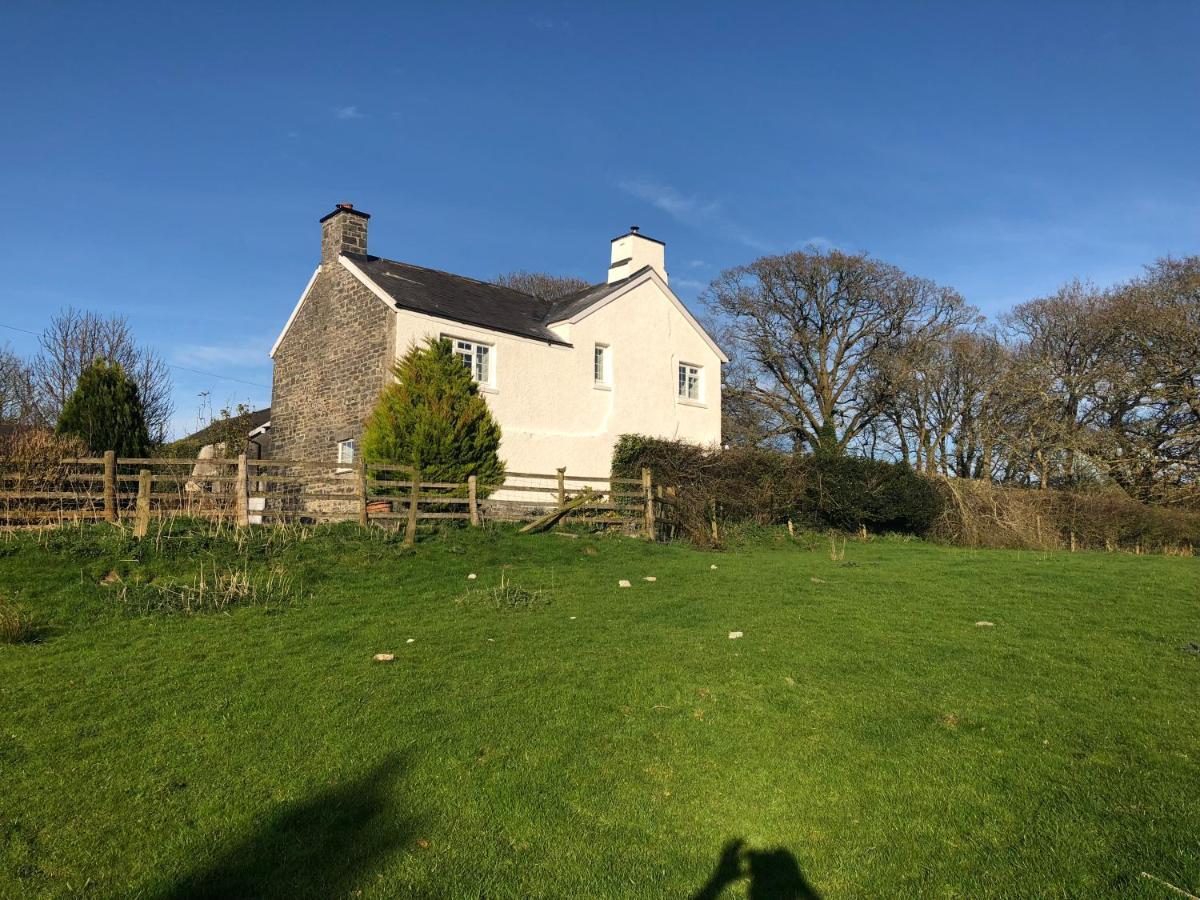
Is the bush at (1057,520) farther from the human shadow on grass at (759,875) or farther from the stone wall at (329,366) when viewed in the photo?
the human shadow on grass at (759,875)

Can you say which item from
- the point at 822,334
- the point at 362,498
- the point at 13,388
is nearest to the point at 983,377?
the point at 822,334

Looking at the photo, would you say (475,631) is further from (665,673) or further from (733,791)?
(733,791)

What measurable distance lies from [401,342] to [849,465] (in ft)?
45.2

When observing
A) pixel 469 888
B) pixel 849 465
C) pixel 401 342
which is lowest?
pixel 469 888

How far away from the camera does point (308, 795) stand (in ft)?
16.1

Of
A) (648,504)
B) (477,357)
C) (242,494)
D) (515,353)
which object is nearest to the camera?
(242,494)

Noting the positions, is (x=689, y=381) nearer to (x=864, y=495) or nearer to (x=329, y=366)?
(x=864, y=495)

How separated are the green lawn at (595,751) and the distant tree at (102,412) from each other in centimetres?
820

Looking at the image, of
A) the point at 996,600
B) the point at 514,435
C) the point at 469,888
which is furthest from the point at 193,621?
the point at 514,435

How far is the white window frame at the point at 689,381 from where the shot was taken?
91.8 feet

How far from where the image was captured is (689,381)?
1126 inches

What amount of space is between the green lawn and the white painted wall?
41.7ft

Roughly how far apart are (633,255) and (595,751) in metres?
24.6

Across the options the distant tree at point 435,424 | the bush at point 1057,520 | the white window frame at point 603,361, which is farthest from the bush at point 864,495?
the distant tree at point 435,424
